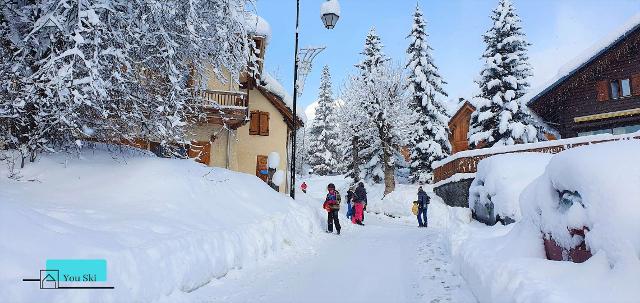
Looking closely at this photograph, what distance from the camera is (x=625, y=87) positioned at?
65.0ft

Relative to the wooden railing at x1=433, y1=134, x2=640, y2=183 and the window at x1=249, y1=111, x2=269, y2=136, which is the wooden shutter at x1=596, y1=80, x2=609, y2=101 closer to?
the wooden railing at x1=433, y1=134, x2=640, y2=183

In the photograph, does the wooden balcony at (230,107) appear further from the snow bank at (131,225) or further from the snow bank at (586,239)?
the snow bank at (586,239)

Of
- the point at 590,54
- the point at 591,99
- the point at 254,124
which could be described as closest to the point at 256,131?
the point at 254,124

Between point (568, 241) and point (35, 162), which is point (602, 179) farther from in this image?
point (35, 162)

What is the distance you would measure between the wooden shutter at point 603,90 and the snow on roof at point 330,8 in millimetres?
15245

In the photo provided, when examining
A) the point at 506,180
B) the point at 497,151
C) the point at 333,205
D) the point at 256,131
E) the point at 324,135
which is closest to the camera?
the point at 506,180

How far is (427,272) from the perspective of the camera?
23.0 ft

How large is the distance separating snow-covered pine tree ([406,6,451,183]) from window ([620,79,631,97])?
38.4 feet

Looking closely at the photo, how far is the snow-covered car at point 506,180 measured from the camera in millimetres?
10102

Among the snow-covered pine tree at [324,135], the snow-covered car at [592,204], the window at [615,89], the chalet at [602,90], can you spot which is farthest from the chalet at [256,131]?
the snow-covered pine tree at [324,135]

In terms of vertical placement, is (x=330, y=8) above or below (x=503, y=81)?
below

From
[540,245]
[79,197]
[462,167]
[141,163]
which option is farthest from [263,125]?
[540,245]

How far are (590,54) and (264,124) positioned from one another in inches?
642

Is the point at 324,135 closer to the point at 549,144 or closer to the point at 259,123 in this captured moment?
the point at 259,123
